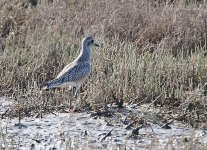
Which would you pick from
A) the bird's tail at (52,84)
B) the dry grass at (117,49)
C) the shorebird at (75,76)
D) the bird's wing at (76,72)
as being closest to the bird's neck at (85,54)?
the shorebird at (75,76)

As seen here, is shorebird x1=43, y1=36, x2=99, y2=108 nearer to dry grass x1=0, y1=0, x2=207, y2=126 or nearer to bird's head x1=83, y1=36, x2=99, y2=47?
dry grass x1=0, y1=0, x2=207, y2=126

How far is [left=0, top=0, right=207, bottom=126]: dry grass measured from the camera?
7.70 m

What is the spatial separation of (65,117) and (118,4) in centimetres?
369

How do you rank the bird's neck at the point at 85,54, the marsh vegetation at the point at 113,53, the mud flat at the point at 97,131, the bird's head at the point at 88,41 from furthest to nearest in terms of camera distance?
1. the bird's head at the point at 88,41
2. the bird's neck at the point at 85,54
3. the marsh vegetation at the point at 113,53
4. the mud flat at the point at 97,131

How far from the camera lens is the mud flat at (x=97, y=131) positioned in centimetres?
632

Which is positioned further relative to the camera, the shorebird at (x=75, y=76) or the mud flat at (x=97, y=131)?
the shorebird at (x=75, y=76)

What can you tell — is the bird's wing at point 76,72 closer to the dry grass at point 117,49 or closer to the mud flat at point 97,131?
the dry grass at point 117,49

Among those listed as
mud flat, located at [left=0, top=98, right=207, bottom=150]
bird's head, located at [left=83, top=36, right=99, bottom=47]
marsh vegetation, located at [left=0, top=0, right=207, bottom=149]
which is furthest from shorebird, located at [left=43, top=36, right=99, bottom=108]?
mud flat, located at [left=0, top=98, right=207, bottom=150]

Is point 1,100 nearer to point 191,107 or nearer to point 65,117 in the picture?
point 65,117

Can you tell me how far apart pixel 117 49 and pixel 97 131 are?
246cm

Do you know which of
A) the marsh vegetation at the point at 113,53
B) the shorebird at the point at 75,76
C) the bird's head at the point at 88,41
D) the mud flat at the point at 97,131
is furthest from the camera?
the bird's head at the point at 88,41

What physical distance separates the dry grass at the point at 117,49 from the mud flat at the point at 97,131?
0.89 feet

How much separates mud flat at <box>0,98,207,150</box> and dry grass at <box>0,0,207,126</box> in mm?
270

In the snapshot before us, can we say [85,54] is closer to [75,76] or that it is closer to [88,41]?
[88,41]
